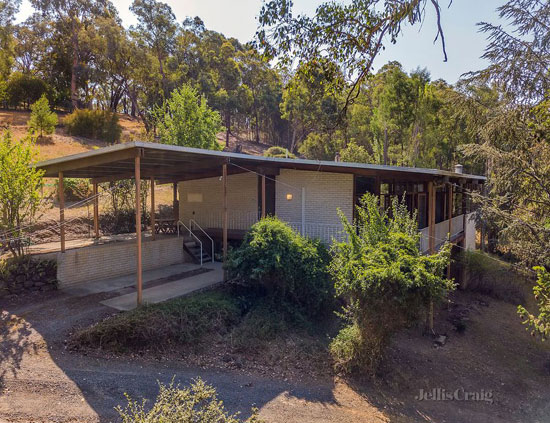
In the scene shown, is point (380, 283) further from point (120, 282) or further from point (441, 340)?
point (120, 282)

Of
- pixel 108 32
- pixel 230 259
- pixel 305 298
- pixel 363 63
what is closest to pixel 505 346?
pixel 305 298

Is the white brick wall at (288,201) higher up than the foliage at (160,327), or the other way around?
the white brick wall at (288,201)

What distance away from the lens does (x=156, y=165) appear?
1124cm

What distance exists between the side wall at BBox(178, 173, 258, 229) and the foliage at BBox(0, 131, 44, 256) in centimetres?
639

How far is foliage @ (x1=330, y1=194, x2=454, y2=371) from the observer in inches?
247

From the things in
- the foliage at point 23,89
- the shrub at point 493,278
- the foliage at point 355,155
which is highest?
the foliage at point 23,89

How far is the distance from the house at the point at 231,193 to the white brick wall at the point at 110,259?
0.03m

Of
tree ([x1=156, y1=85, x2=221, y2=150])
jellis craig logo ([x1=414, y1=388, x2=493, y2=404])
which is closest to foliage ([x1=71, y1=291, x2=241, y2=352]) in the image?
jellis craig logo ([x1=414, y1=388, x2=493, y2=404])

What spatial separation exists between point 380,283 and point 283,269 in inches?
121

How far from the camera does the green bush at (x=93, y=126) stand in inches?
1164

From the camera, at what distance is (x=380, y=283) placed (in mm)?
6242

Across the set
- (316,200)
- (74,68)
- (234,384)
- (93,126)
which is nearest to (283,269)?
(234,384)

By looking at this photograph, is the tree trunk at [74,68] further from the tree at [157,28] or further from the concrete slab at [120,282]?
the concrete slab at [120,282]

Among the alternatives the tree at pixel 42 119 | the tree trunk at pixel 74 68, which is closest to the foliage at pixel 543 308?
the tree at pixel 42 119
